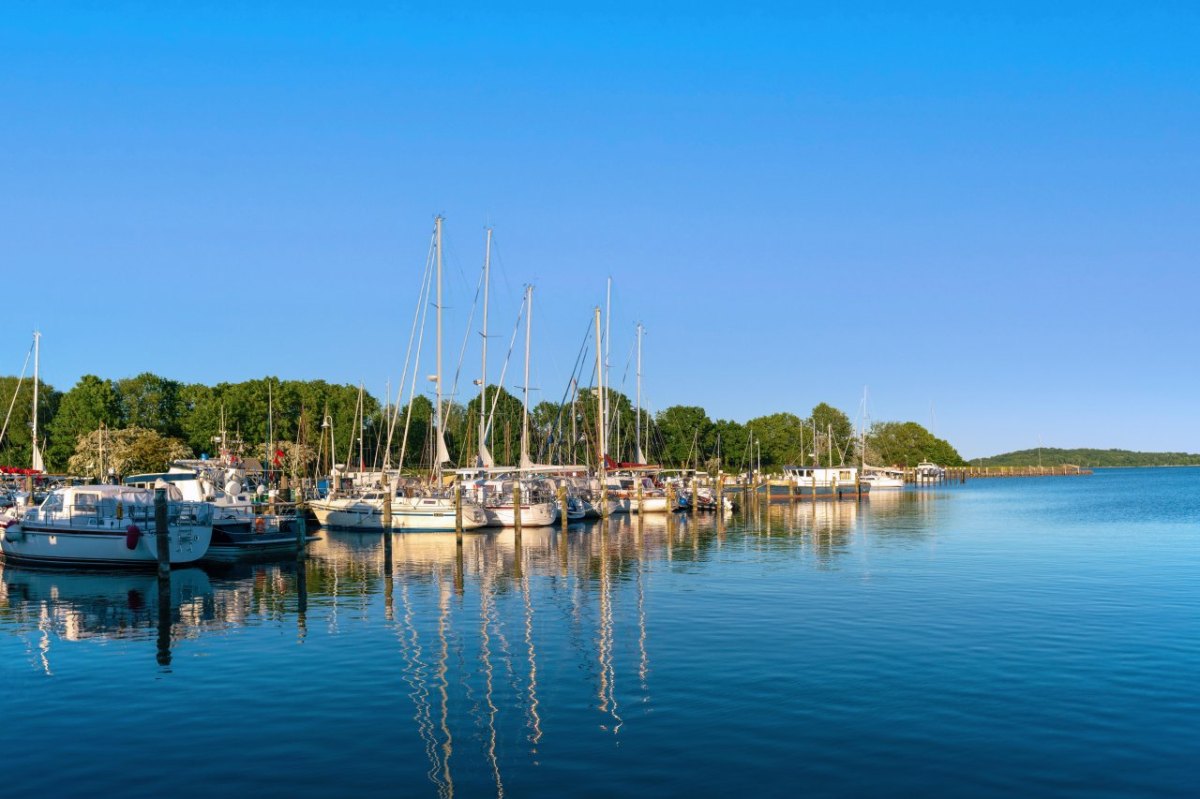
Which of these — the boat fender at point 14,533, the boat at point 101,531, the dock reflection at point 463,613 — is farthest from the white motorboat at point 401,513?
the boat fender at point 14,533

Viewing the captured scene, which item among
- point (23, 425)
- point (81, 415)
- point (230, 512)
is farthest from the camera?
point (23, 425)

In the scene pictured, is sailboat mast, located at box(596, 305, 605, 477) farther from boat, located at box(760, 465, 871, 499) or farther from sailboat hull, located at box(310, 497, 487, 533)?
boat, located at box(760, 465, 871, 499)

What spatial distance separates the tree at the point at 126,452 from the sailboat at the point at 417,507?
1824 inches

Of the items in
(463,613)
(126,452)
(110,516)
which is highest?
(126,452)

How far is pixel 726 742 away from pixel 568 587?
73.1 feet

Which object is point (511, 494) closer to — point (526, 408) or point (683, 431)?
point (526, 408)

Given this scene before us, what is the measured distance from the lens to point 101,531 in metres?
45.2

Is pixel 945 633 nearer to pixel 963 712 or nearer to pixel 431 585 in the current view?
pixel 963 712

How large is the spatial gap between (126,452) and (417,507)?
197 feet

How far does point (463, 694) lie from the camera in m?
22.8

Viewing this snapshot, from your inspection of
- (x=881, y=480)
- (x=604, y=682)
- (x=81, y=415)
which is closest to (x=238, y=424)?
(x=81, y=415)

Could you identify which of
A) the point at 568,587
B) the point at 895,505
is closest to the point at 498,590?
the point at 568,587

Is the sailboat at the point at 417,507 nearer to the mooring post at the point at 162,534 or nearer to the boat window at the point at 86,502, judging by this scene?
the boat window at the point at 86,502

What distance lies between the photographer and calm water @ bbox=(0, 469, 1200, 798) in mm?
17391
